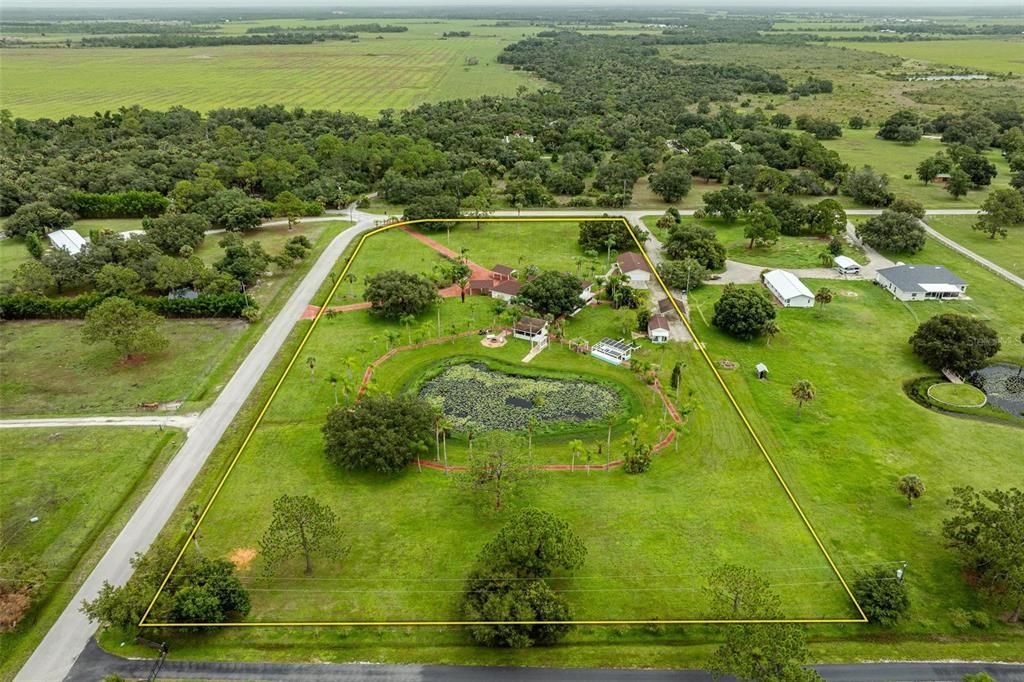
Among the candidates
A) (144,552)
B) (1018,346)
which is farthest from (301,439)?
(1018,346)

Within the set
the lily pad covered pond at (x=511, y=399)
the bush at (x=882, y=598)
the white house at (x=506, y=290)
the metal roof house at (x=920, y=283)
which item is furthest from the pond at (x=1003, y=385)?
the white house at (x=506, y=290)

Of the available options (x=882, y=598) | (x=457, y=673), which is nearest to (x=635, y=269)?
(x=882, y=598)

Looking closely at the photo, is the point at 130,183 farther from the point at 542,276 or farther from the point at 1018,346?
the point at 1018,346

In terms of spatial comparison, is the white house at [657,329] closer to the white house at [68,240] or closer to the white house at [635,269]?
the white house at [635,269]

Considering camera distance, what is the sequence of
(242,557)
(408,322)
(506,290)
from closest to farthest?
(242,557)
(408,322)
(506,290)

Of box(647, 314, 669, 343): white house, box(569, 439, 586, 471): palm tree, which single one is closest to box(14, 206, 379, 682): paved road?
box(569, 439, 586, 471): palm tree

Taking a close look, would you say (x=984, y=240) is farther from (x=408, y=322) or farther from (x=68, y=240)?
(x=68, y=240)

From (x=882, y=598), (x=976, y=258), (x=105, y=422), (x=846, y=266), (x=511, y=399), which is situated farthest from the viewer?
(x=976, y=258)
